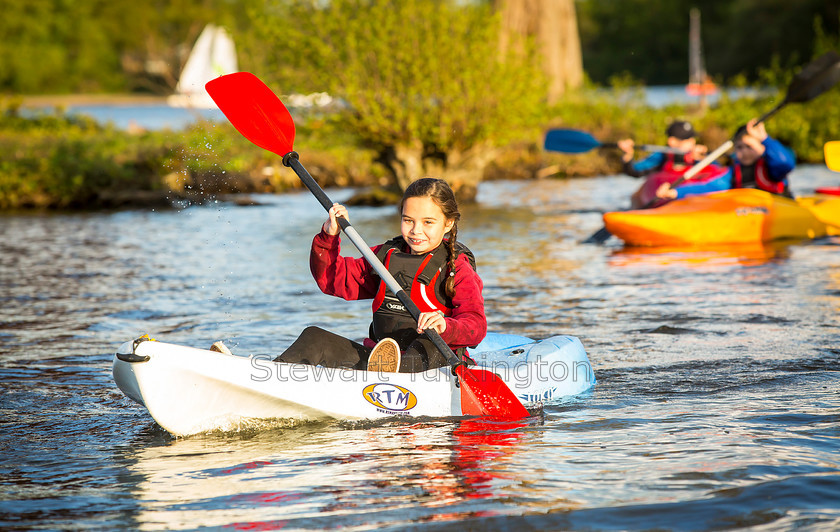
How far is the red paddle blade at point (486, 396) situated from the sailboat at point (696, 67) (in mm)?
18267

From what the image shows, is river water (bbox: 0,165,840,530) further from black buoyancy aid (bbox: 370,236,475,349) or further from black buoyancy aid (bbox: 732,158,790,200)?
black buoyancy aid (bbox: 732,158,790,200)

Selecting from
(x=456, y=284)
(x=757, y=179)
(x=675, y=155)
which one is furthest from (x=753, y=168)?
(x=456, y=284)

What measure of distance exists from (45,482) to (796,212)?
7227mm

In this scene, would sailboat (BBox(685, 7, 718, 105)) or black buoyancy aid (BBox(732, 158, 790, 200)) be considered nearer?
black buoyancy aid (BBox(732, 158, 790, 200))

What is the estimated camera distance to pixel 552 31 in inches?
826

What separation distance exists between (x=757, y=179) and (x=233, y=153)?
8.57m

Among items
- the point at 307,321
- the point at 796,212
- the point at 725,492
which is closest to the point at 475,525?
the point at 725,492

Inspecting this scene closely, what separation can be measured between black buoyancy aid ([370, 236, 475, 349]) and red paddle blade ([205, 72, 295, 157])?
0.88 metres

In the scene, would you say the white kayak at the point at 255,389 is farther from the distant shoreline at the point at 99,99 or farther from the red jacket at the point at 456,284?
the distant shoreline at the point at 99,99

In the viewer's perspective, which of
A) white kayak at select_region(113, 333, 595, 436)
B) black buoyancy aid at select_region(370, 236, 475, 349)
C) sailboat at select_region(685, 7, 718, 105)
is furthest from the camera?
sailboat at select_region(685, 7, 718, 105)

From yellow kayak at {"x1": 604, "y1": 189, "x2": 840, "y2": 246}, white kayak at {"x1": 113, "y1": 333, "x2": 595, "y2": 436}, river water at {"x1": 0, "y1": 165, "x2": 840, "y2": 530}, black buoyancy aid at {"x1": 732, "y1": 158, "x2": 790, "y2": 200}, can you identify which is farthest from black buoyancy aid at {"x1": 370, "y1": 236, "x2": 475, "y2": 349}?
black buoyancy aid at {"x1": 732, "y1": 158, "x2": 790, "y2": 200}

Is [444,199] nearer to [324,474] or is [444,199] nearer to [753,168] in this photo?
[324,474]

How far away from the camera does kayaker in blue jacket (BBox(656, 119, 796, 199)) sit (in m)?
8.64

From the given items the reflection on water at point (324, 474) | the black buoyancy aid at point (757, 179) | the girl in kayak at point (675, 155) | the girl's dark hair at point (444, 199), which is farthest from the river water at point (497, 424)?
the girl in kayak at point (675, 155)
